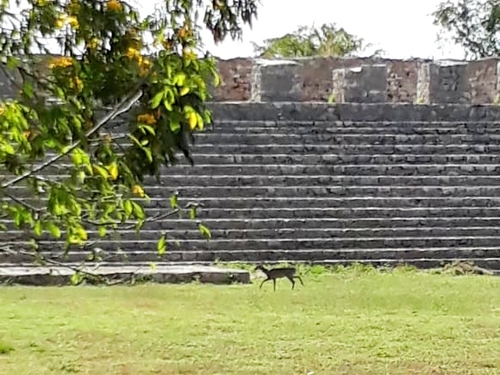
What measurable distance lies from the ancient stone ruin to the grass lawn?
192cm

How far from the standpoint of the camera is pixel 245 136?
14.0 m

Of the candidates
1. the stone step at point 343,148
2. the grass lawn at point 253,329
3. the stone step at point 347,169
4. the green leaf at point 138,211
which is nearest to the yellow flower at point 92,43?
the green leaf at point 138,211

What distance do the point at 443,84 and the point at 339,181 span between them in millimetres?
3540

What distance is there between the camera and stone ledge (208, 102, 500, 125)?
14.5 metres

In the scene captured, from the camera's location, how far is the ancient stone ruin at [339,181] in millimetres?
12258

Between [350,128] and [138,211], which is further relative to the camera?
[350,128]

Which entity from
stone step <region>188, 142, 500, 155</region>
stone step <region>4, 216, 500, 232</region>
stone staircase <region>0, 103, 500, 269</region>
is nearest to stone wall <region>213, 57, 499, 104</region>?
→ stone staircase <region>0, 103, 500, 269</region>

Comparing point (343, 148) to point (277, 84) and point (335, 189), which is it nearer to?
point (335, 189)

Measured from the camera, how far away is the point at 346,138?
14281 millimetres

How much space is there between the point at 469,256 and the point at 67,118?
9.99 m

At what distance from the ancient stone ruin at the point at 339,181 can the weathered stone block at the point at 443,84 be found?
2cm

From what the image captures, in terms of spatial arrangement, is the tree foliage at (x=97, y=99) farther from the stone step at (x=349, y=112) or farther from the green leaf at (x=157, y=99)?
the stone step at (x=349, y=112)

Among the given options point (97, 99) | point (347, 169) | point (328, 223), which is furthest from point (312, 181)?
point (97, 99)

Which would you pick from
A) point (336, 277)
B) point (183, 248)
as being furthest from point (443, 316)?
point (183, 248)
